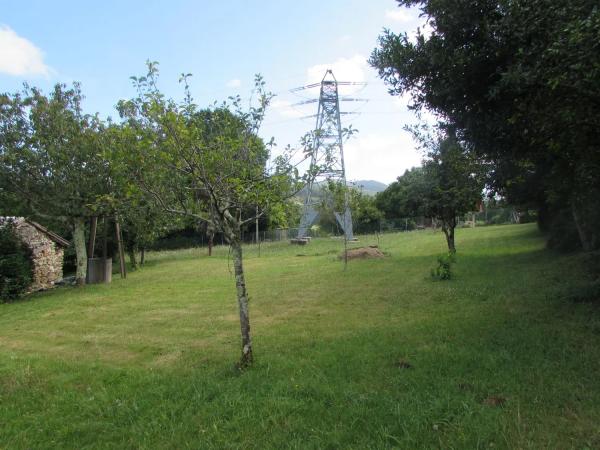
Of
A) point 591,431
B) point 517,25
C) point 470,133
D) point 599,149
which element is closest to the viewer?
point 591,431

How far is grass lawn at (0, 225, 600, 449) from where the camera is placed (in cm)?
356

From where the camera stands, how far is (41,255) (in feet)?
60.6

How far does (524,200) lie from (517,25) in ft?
40.0

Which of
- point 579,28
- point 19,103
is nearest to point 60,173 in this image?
point 19,103

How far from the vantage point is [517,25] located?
4629 millimetres

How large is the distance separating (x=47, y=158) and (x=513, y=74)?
14.9 meters

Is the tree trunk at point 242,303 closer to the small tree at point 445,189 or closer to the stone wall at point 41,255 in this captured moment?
the small tree at point 445,189

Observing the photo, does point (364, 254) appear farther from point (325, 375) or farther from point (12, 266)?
point (325, 375)

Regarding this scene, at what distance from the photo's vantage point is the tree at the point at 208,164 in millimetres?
4848

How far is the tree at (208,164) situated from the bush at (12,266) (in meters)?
12.1

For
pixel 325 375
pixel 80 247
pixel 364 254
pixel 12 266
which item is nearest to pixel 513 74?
pixel 325 375

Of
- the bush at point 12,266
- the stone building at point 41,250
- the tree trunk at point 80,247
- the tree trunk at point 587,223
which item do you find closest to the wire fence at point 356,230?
the stone building at point 41,250

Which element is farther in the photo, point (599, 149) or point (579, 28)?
point (599, 149)

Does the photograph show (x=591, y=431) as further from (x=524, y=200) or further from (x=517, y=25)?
(x=524, y=200)
